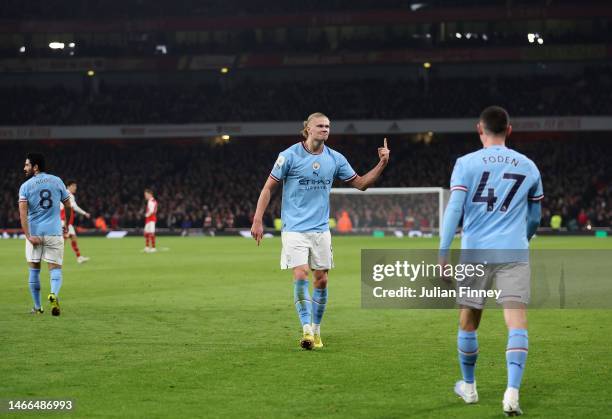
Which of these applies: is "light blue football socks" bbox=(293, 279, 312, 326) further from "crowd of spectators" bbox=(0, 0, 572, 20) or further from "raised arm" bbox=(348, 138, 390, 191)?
"crowd of spectators" bbox=(0, 0, 572, 20)

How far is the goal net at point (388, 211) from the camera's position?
149 feet

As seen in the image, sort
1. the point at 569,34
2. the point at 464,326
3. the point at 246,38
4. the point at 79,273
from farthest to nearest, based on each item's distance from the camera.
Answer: the point at 246,38 → the point at 569,34 → the point at 79,273 → the point at 464,326

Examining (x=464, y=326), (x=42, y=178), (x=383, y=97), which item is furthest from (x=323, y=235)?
(x=383, y=97)

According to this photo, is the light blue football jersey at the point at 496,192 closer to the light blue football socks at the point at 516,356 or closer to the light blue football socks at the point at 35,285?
the light blue football socks at the point at 516,356

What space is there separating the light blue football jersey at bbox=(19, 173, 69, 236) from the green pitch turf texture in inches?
48.0

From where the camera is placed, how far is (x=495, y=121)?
7297mm

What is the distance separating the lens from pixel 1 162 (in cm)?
6106

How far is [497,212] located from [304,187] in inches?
145

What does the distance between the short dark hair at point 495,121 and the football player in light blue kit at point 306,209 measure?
3.22 metres

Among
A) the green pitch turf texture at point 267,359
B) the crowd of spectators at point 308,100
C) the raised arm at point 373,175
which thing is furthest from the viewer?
the crowd of spectators at point 308,100

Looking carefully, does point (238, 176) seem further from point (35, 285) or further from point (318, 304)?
point (318, 304)

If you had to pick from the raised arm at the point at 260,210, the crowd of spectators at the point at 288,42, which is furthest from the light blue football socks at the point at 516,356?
the crowd of spectators at the point at 288,42

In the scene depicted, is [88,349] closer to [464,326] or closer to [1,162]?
[464,326]

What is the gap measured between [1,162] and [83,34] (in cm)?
1103
